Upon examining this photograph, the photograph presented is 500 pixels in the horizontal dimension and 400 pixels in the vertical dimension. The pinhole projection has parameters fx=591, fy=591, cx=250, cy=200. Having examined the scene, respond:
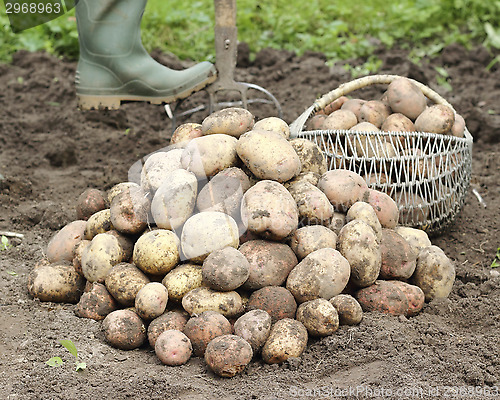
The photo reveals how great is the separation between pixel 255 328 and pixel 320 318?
0.23 m

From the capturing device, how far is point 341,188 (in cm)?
246

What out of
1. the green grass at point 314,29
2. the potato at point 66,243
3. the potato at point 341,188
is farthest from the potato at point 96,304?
the green grass at point 314,29

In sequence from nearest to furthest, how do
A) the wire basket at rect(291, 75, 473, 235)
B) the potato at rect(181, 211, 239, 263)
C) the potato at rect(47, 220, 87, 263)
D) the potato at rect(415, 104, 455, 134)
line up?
the potato at rect(181, 211, 239, 263)
the potato at rect(47, 220, 87, 263)
the wire basket at rect(291, 75, 473, 235)
the potato at rect(415, 104, 455, 134)

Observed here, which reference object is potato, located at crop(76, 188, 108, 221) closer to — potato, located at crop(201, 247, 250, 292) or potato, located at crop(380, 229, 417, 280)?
potato, located at crop(201, 247, 250, 292)

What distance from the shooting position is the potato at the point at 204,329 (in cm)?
201

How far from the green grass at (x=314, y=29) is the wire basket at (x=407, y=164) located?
2.91 metres

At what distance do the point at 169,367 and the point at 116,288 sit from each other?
0.39 meters

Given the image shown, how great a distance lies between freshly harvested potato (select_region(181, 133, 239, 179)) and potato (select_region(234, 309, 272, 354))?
2.17 ft

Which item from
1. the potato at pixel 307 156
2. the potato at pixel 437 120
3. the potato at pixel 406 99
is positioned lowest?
the potato at pixel 307 156

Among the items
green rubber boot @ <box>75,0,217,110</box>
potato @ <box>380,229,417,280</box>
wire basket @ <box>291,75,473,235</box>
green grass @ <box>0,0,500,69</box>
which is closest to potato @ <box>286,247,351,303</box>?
potato @ <box>380,229,417,280</box>

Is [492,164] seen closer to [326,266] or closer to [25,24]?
[326,266]

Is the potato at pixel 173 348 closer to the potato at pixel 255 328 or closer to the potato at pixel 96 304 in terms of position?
the potato at pixel 255 328

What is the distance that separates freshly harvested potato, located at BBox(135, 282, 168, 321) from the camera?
210 centimetres

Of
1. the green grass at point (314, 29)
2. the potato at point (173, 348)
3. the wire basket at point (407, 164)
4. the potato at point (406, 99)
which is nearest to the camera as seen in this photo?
the potato at point (173, 348)
